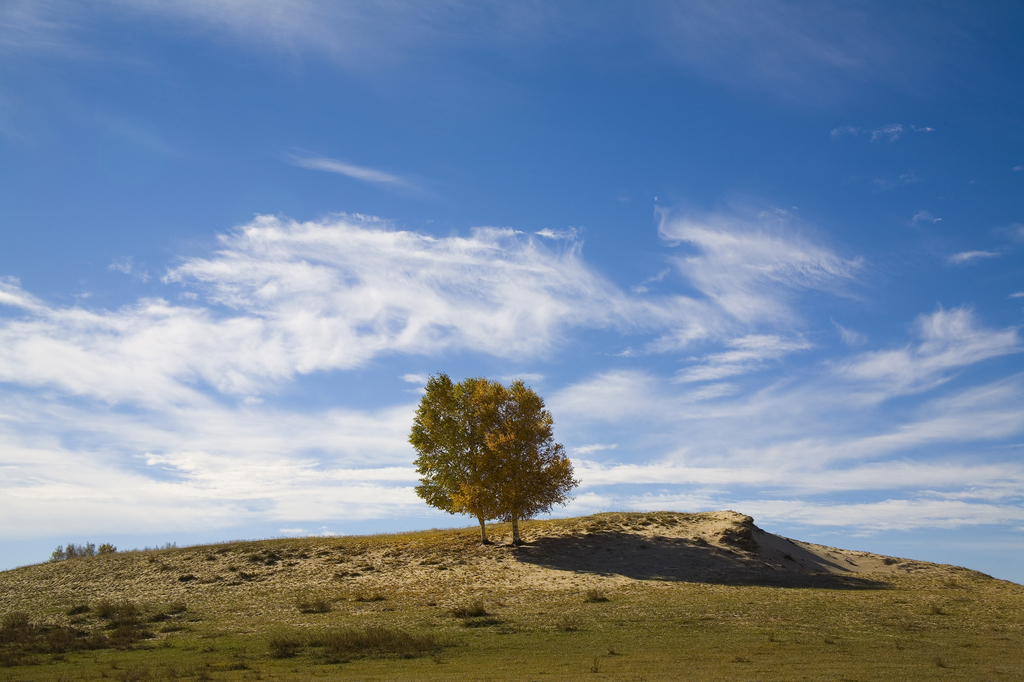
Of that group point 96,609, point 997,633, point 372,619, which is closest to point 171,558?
point 96,609

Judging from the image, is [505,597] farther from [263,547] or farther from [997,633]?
[263,547]

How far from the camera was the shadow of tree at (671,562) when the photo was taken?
140 ft

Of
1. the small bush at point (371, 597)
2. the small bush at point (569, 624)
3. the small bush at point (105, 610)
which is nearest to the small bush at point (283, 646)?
the small bush at point (569, 624)

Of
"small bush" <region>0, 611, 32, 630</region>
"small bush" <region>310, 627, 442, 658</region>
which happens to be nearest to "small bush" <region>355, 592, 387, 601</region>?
"small bush" <region>310, 627, 442, 658</region>

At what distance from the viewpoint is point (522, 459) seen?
2039 inches

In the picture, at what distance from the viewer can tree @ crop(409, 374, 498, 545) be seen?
51281mm

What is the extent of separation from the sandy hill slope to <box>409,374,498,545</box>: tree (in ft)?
13.1

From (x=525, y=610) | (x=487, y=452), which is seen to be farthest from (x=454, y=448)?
(x=525, y=610)

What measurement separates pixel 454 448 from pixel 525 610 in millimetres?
22572

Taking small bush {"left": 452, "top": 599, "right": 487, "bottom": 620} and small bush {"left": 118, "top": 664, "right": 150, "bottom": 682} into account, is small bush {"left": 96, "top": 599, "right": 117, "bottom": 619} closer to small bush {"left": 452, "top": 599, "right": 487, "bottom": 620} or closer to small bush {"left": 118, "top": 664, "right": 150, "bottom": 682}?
small bush {"left": 118, "top": 664, "right": 150, "bottom": 682}

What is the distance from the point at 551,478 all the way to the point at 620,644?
89.0ft

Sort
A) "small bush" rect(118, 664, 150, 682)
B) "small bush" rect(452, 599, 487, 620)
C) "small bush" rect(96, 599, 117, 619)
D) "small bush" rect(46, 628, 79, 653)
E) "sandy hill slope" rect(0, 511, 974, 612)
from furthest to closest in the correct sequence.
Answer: "sandy hill slope" rect(0, 511, 974, 612) < "small bush" rect(96, 599, 117, 619) < "small bush" rect(452, 599, 487, 620) < "small bush" rect(46, 628, 79, 653) < "small bush" rect(118, 664, 150, 682)

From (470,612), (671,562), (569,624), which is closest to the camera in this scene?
(569,624)

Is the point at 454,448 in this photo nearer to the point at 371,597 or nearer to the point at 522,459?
the point at 522,459
